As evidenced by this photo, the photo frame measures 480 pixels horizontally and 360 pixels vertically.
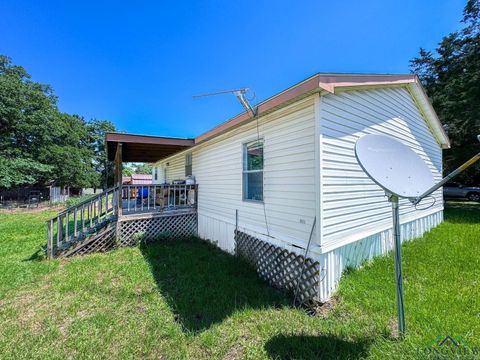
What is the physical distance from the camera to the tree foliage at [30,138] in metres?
19.0

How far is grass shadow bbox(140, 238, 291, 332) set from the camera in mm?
3166

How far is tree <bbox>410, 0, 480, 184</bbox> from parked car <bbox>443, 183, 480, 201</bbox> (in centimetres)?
429

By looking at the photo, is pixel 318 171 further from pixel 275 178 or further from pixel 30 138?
pixel 30 138

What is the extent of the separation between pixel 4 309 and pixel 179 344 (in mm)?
2913

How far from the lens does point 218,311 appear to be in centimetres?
316

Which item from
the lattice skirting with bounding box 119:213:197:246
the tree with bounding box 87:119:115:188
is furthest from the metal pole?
the tree with bounding box 87:119:115:188

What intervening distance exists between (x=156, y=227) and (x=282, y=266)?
475 cm

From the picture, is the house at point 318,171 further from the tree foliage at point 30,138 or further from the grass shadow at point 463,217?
the tree foliage at point 30,138

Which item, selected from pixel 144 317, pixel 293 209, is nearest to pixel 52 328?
pixel 144 317

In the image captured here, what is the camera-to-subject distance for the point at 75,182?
27.2 m

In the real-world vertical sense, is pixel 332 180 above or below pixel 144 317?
above

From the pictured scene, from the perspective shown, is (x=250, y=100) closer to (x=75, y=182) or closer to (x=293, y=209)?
(x=293, y=209)

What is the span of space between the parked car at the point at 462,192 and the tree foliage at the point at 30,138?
34.9 m

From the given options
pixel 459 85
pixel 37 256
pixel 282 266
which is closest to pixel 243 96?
pixel 282 266
